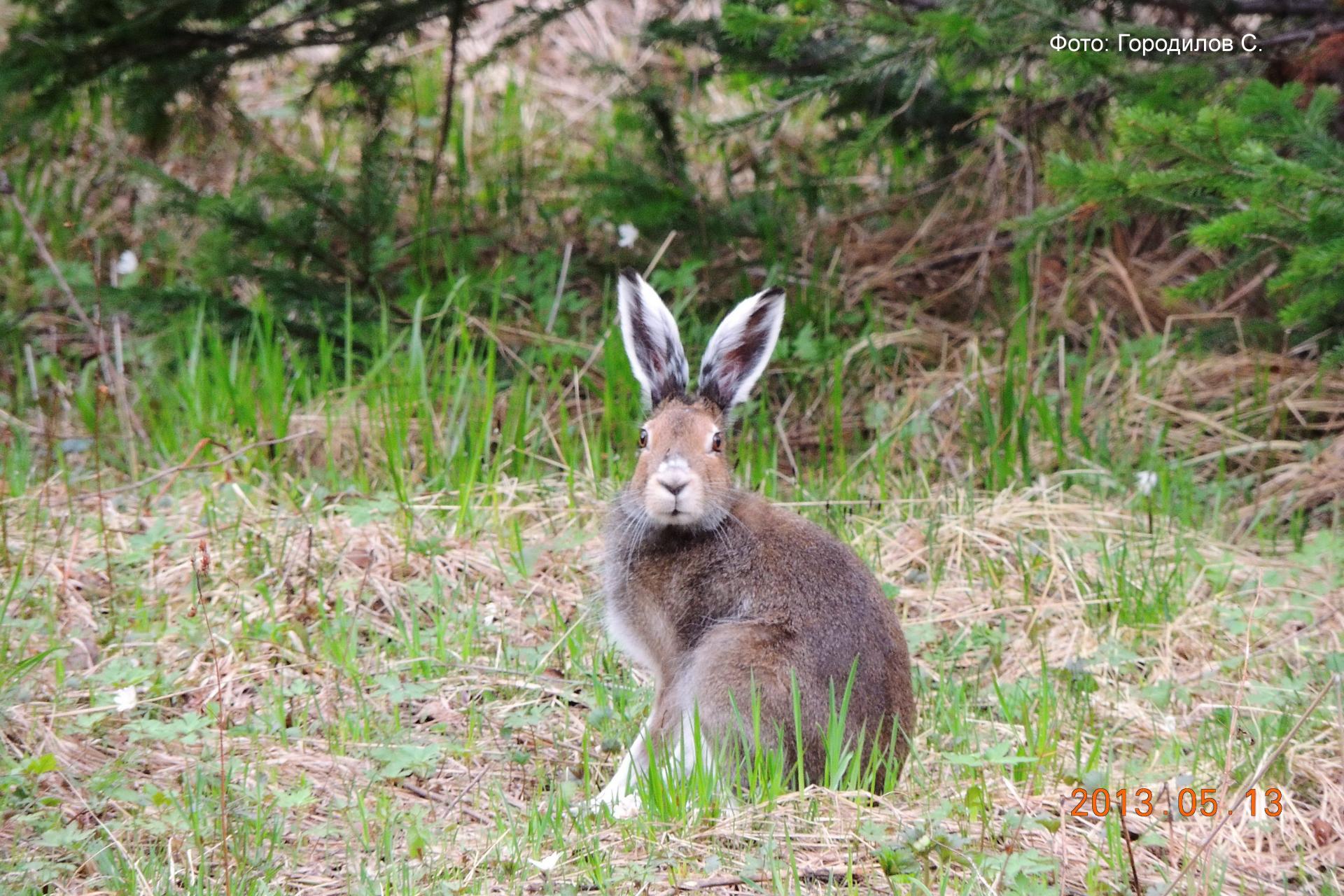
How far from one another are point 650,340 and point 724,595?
95cm

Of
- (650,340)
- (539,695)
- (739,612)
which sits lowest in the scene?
(539,695)

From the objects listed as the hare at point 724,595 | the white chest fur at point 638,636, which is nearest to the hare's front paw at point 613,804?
the hare at point 724,595

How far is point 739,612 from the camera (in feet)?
14.0

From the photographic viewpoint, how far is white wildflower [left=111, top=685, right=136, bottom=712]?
4.34 meters

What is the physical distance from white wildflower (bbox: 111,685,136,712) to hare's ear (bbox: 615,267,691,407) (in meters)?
1.84

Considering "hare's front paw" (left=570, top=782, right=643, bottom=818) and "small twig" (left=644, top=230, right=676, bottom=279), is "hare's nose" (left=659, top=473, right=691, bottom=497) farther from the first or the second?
"small twig" (left=644, top=230, right=676, bottom=279)

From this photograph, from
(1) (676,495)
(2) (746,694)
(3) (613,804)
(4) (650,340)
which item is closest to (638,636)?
(1) (676,495)

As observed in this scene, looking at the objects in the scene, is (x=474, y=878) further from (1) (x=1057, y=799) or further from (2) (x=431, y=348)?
(2) (x=431, y=348)

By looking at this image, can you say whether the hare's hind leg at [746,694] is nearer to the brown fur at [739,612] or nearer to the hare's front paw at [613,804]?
the brown fur at [739,612]

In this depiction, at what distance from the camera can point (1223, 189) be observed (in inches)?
200

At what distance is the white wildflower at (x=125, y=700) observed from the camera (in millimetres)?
4344

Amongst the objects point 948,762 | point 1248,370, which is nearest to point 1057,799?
point 948,762

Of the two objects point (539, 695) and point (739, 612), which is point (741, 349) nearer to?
point (739, 612)

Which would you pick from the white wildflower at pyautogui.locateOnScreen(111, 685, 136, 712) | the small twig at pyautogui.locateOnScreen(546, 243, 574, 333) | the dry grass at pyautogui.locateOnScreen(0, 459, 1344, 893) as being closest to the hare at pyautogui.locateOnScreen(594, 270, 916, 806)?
the dry grass at pyautogui.locateOnScreen(0, 459, 1344, 893)
